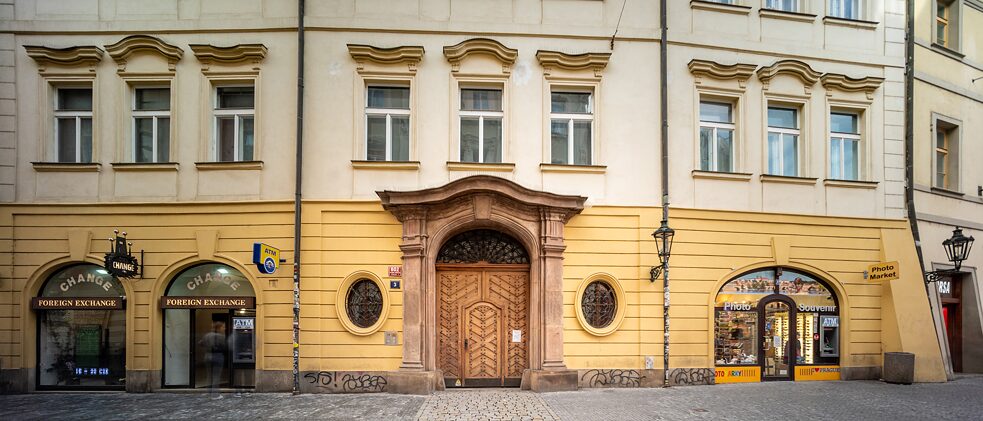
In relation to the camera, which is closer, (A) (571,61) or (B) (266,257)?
(B) (266,257)

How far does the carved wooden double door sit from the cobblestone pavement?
462 mm

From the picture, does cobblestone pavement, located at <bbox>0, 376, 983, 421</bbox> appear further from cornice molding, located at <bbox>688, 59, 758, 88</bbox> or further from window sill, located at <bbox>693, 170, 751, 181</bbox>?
cornice molding, located at <bbox>688, 59, 758, 88</bbox>

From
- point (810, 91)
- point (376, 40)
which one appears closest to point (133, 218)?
point (376, 40)

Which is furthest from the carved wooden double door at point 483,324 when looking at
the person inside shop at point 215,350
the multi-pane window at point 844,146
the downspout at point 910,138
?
the downspout at point 910,138

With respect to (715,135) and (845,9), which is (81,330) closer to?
(715,135)

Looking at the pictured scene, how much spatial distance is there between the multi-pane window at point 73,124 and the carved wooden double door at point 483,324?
7.56 meters

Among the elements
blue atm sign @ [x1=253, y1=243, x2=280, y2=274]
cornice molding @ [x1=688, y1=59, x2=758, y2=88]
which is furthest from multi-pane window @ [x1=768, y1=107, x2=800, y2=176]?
blue atm sign @ [x1=253, y1=243, x2=280, y2=274]

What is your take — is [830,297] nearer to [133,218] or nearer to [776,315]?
[776,315]

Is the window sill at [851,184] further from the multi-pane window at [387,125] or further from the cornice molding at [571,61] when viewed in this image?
the multi-pane window at [387,125]

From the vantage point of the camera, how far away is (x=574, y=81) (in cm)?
1093

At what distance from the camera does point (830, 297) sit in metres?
11.8

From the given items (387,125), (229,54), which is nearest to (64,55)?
(229,54)

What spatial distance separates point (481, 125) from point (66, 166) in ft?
26.7

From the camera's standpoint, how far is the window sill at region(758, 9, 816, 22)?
1160 centimetres
